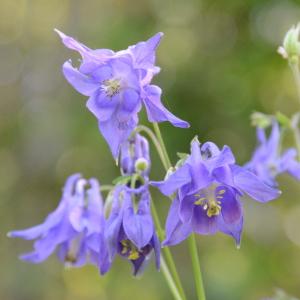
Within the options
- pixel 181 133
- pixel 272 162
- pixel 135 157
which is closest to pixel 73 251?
pixel 135 157

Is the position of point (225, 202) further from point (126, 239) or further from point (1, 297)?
point (1, 297)

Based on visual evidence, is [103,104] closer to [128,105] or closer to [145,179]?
[128,105]

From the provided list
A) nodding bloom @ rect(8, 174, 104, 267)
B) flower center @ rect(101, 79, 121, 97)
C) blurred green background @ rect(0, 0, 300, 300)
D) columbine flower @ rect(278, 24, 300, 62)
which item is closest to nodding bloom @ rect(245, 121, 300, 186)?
columbine flower @ rect(278, 24, 300, 62)

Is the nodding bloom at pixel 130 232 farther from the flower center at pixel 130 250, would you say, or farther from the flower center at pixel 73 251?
the flower center at pixel 73 251

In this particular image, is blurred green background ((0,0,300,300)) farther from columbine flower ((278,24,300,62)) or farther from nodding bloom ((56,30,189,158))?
nodding bloom ((56,30,189,158))


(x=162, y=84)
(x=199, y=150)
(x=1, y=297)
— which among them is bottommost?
(x=199, y=150)

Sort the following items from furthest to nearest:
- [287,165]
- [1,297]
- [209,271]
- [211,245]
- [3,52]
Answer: [3,52] < [1,297] < [211,245] < [209,271] < [287,165]

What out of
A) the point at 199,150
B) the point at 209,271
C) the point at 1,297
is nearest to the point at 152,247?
the point at 199,150
